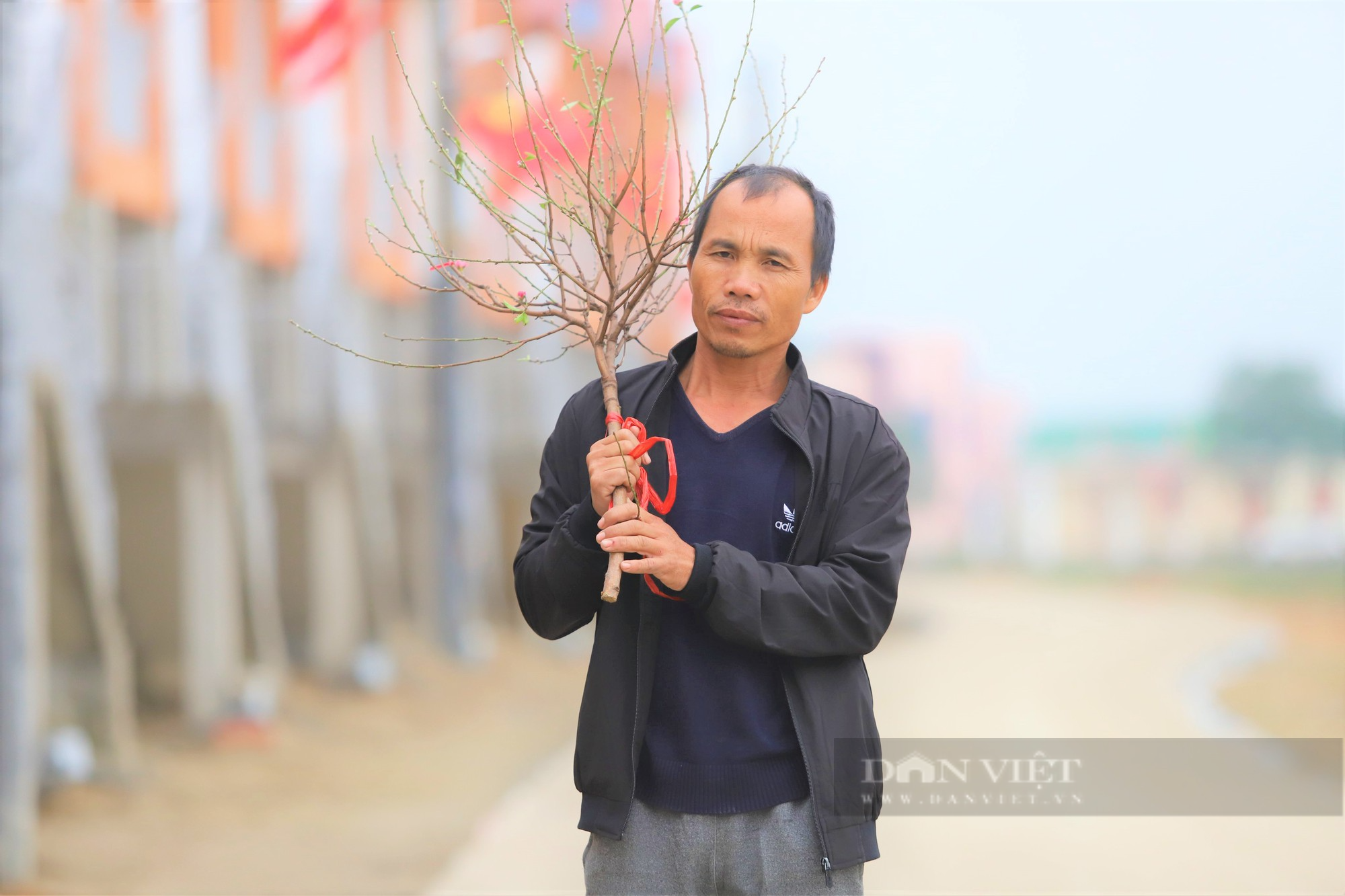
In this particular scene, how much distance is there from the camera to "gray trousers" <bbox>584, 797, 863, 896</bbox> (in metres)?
2.12

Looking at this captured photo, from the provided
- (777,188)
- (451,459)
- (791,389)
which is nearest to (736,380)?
(791,389)

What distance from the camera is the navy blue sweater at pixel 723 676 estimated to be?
2123mm

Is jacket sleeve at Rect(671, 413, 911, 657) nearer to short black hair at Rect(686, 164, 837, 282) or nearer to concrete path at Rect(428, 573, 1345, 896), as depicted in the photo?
short black hair at Rect(686, 164, 837, 282)

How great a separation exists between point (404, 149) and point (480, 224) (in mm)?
1425

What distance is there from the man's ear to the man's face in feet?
0.21

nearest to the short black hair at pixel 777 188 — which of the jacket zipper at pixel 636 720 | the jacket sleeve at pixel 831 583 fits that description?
the jacket sleeve at pixel 831 583

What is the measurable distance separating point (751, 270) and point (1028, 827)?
6.76 m

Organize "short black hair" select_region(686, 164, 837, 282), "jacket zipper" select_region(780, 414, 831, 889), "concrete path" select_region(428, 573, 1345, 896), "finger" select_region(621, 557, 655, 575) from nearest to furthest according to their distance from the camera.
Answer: "finger" select_region(621, 557, 655, 575), "jacket zipper" select_region(780, 414, 831, 889), "short black hair" select_region(686, 164, 837, 282), "concrete path" select_region(428, 573, 1345, 896)

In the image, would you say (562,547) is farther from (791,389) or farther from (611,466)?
(791,389)

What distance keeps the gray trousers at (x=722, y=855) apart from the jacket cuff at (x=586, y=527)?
424 mm

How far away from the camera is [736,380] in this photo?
2.28 m

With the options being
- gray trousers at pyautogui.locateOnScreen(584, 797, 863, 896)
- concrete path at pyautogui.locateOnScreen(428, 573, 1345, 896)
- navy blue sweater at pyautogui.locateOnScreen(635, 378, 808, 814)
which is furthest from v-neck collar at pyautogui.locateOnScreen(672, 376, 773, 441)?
concrete path at pyautogui.locateOnScreen(428, 573, 1345, 896)

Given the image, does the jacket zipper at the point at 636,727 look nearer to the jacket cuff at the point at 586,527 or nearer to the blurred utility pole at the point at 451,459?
the jacket cuff at the point at 586,527

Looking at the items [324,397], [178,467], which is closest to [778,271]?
[178,467]
